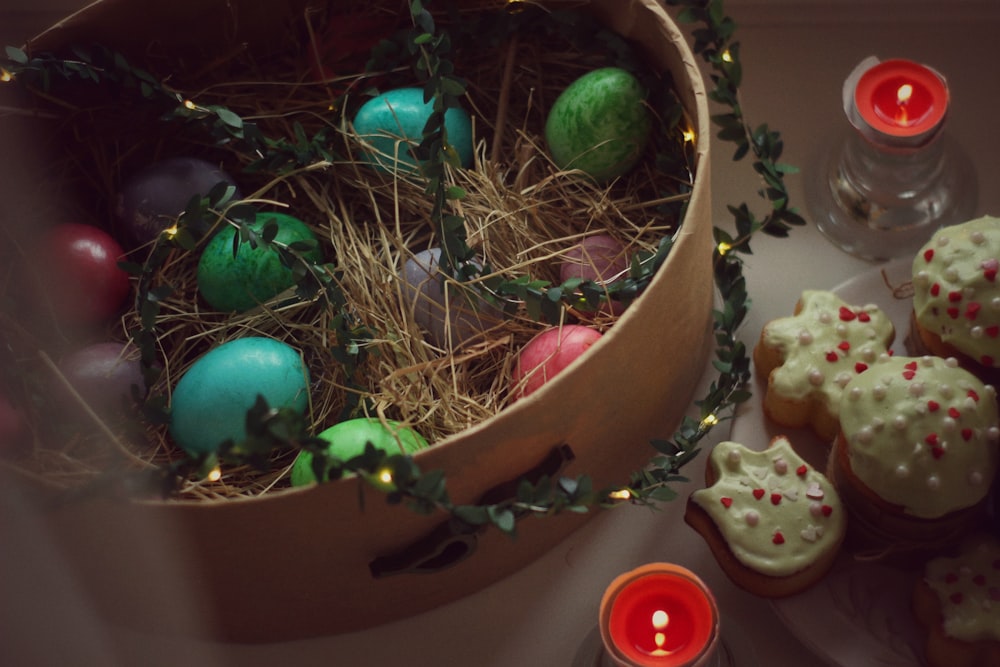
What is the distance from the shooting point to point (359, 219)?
1.16 meters

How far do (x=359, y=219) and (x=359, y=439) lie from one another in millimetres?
330

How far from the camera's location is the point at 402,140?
1.07 meters

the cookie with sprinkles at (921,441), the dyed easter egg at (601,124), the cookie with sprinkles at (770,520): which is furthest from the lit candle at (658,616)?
the dyed easter egg at (601,124)

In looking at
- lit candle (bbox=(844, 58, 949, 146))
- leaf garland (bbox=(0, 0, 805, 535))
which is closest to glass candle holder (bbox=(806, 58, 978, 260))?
lit candle (bbox=(844, 58, 949, 146))

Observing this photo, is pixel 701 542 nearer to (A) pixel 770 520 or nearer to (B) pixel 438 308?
(A) pixel 770 520

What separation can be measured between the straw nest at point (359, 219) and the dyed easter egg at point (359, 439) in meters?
0.03

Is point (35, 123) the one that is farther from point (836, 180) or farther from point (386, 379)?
point (836, 180)

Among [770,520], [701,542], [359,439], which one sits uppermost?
[359,439]

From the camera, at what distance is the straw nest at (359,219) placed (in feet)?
3.25

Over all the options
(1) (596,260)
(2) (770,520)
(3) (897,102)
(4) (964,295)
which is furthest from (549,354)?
(3) (897,102)

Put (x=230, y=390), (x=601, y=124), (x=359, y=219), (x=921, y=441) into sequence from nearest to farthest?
(x=921, y=441) → (x=230, y=390) → (x=601, y=124) → (x=359, y=219)

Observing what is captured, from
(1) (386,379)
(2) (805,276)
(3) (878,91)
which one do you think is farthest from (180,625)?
(3) (878,91)

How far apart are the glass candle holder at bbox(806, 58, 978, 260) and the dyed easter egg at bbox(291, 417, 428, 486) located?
22.4 inches

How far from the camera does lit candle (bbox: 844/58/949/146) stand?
3.47 feet
